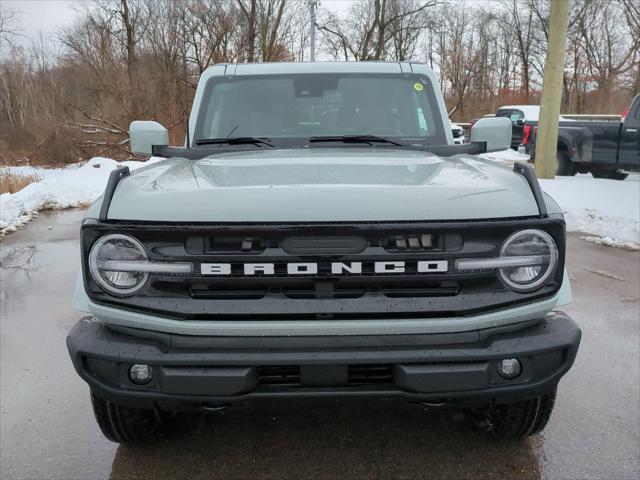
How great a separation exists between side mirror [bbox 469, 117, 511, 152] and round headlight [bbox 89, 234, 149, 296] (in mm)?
2259

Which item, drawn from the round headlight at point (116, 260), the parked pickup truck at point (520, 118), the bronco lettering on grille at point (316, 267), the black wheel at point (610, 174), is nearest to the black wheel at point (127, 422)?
the round headlight at point (116, 260)

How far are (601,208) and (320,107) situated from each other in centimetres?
713

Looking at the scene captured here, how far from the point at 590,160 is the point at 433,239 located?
11.3 metres

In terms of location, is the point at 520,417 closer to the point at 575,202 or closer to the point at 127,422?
the point at 127,422

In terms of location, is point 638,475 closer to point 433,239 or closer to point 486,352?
point 486,352

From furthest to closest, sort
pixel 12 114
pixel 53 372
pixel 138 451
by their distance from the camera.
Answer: pixel 12 114, pixel 53 372, pixel 138 451

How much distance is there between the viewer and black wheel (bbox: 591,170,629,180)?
493 inches

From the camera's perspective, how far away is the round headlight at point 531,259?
201cm

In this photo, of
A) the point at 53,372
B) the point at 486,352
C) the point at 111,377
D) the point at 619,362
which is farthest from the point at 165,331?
the point at 619,362

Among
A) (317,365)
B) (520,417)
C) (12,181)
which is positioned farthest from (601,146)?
(12,181)

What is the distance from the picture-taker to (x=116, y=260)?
6.52ft

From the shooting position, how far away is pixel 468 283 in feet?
6.58

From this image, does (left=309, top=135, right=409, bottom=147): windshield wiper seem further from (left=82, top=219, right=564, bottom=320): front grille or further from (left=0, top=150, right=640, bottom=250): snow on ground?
(left=0, top=150, right=640, bottom=250): snow on ground

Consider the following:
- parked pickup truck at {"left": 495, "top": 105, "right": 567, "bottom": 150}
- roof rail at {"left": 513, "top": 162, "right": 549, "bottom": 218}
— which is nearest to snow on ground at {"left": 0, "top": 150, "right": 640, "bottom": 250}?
roof rail at {"left": 513, "top": 162, "right": 549, "bottom": 218}
